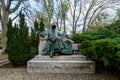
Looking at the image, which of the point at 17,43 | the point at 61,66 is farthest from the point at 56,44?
the point at 17,43

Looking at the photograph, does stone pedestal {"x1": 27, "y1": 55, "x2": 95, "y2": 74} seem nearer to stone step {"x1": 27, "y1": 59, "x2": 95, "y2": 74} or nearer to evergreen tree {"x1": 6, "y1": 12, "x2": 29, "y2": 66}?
stone step {"x1": 27, "y1": 59, "x2": 95, "y2": 74}

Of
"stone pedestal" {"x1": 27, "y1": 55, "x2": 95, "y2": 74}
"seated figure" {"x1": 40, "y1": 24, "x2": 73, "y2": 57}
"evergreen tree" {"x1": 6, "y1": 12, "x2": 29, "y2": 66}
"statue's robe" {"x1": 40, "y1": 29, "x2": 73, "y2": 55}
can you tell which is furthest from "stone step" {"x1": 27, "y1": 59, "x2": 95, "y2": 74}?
"evergreen tree" {"x1": 6, "y1": 12, "x2": 29, "y2": 66}

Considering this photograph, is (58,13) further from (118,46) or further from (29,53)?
(118,46)

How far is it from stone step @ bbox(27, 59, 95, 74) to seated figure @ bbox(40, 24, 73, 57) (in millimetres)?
791

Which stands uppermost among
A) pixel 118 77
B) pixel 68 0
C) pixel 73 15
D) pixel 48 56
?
pixel 68 0

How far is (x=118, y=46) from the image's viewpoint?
17.8 ft

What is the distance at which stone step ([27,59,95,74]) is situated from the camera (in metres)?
8.13

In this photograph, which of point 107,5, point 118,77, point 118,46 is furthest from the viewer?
point 107,5

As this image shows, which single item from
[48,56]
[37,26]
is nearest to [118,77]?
[48,56]

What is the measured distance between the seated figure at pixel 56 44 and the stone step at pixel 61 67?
2.60ft

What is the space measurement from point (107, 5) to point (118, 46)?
16.9m

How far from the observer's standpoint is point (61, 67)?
27.0 feet

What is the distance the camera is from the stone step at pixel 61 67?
320 inches

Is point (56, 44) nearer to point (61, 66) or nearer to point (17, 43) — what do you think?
point (61, 66)
